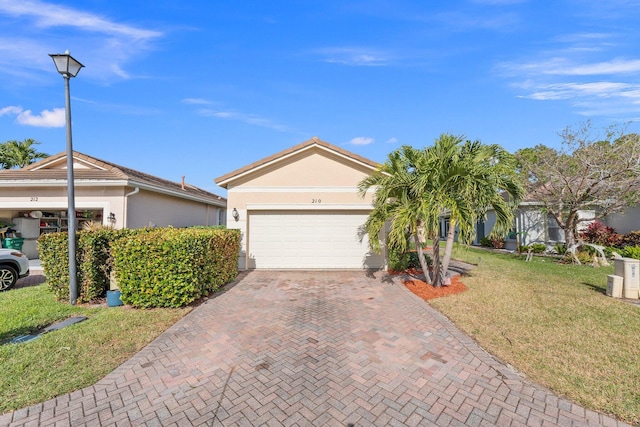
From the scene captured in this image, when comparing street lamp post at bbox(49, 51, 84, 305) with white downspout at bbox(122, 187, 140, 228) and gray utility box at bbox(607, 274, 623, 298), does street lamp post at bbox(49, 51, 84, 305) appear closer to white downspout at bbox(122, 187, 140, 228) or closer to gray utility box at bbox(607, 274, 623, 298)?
white downspout at bbox(122, 187, 140, 228)

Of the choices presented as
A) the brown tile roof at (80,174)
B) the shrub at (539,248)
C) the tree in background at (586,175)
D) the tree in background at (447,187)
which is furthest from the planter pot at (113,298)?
the shrub at (539,248)

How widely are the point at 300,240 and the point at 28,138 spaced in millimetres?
25465

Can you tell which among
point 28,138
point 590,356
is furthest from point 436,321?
point 28,138

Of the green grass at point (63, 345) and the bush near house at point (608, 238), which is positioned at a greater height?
the bush near house at point (608, 238)

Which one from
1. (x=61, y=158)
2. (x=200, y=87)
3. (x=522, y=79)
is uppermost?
(x=200, y=87)

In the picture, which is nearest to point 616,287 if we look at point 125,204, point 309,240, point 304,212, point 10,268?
point 309,240

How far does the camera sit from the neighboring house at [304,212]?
10.2 metres

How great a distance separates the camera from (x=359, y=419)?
2.72 metres

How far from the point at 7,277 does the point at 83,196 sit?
326cm

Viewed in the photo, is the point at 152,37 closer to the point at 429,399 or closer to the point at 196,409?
the point at 196,409

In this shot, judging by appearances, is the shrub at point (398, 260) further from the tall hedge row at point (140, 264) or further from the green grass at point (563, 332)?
the tall hedge row at point (140, 264)

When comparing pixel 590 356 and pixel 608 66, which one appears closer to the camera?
pixel 590 356

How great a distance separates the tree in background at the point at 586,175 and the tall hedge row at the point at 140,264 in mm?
15217

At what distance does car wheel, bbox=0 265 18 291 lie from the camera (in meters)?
7.39
